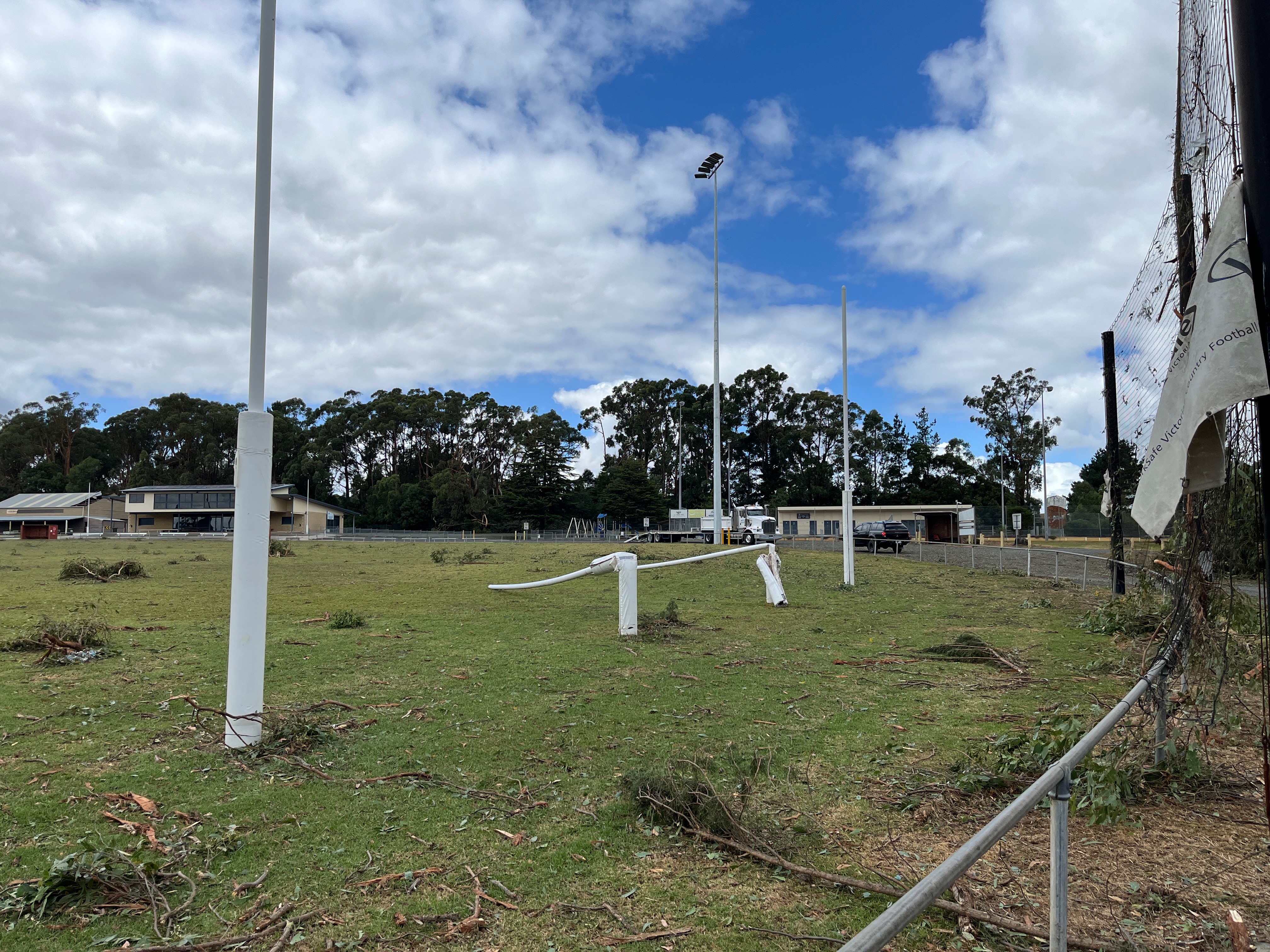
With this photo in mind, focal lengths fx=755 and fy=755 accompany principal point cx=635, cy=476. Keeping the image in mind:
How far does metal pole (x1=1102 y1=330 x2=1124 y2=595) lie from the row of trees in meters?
63.3

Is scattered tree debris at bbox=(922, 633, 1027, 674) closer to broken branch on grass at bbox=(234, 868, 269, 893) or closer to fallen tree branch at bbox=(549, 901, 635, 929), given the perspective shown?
fallen tree branch at bbox=(549, 901, 635, 929)

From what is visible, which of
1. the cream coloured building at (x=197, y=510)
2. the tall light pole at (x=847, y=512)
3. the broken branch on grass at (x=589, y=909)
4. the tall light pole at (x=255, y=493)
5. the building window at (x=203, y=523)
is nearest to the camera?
the broken branch on grass at (x=589, y=909)

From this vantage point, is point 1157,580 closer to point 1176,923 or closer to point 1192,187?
point 1192,187

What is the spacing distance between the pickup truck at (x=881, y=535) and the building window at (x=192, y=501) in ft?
203

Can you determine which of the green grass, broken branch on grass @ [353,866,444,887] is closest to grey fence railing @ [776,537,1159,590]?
the green grass

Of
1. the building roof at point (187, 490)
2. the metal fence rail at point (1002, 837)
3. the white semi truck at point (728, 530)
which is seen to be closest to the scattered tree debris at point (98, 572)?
the metal fence rail at point (1002, 837)

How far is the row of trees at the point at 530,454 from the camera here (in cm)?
8144

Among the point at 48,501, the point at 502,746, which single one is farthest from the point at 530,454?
the point at 502,746

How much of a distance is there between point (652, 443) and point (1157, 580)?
288ft

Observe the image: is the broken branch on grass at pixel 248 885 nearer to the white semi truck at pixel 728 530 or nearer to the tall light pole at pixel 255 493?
the tall light pole at pixel 255 493

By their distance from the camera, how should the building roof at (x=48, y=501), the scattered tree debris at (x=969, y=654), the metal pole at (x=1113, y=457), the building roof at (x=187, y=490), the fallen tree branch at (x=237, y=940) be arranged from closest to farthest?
the fallen tree branch at (x=237, y=940) < the scattered tree debris at (x=969, y=654) < the metal pole at (x=1113, y=457) < the building roof at (x=187, y=490) < the building roof at (x=48, y=501)

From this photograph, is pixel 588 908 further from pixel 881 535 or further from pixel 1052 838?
pixel 881 535

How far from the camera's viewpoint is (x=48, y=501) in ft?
Result: 281

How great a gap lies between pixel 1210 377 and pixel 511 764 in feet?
15.5
